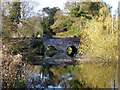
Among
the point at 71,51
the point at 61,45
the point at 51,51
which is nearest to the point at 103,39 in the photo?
the point at 61,45

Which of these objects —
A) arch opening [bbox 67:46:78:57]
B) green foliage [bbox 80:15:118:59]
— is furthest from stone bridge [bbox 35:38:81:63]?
green foliage [bbox 80:15:118:59]

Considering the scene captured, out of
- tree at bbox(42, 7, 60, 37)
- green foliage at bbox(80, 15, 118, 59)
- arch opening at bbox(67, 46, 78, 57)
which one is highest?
tree at bbox(42, 7, 60, 37)

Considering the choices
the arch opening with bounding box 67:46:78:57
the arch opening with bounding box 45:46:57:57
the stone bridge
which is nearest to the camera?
the stone bridge

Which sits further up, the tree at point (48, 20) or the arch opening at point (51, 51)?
the tree at point (48, 20)

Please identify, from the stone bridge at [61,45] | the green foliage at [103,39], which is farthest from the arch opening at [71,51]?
the green foliage at [103,39]

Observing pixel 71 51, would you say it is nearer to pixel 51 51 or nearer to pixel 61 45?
pixel 61 45

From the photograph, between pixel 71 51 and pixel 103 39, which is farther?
pixel 71 51

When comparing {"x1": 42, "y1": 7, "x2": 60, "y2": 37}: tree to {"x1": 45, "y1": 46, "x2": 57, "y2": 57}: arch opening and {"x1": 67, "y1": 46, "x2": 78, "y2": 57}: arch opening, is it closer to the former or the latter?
{"x1": 45, "y1": 46, "x2": 57, "y2": 57}: arch opening

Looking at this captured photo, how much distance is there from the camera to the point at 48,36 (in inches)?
486

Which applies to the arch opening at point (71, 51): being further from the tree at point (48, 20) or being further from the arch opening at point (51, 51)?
the tree at point (48, 20)

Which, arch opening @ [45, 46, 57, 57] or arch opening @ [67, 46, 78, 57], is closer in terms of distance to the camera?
arch opening @ [45, 46, 57, 57]

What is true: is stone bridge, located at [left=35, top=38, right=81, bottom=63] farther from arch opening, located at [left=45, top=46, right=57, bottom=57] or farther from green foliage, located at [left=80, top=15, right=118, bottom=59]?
green foliage, located at [left=80, top=15, right=118, bottom=59]

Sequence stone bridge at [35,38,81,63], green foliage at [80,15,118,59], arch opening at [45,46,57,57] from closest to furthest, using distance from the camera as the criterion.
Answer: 1. green foliage at [80,15,118,59]
2. stone bridge at [35,38,81,63]
3. arch opening at [45,46,57,57]

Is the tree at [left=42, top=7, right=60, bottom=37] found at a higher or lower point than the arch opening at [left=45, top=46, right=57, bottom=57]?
higher
